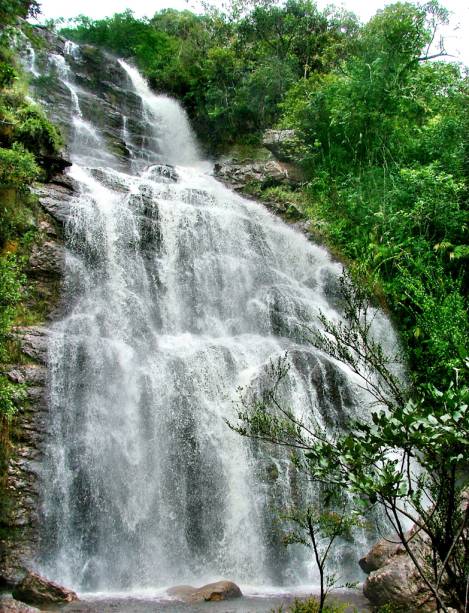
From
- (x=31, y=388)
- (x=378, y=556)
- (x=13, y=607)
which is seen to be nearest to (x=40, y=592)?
(x=13, y=607)

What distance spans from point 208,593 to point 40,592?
7.98ft

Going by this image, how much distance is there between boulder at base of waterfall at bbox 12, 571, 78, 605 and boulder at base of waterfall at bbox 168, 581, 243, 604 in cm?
158

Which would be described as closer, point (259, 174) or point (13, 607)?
point (13, 607)

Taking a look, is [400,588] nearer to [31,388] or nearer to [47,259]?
[31,388]

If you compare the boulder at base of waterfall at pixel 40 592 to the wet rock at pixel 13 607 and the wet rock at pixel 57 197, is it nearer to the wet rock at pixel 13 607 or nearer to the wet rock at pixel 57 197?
the wet rock at pixel 13 607

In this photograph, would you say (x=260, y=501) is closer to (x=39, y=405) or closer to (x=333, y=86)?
(x=39, y=405)

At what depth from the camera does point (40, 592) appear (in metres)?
7.53

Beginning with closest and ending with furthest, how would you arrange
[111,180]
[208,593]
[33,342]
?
[208,593] < [33,342] < [111,180]

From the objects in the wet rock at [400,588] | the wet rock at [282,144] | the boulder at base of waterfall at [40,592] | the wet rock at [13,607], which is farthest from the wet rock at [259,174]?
the wet rock at [13,607]

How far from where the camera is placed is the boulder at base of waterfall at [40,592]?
7.47 meters

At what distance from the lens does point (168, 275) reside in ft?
48.7

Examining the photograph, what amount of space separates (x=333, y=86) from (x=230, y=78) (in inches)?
273

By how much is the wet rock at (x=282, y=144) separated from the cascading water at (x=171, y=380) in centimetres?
386

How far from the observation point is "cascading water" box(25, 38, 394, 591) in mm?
9516
